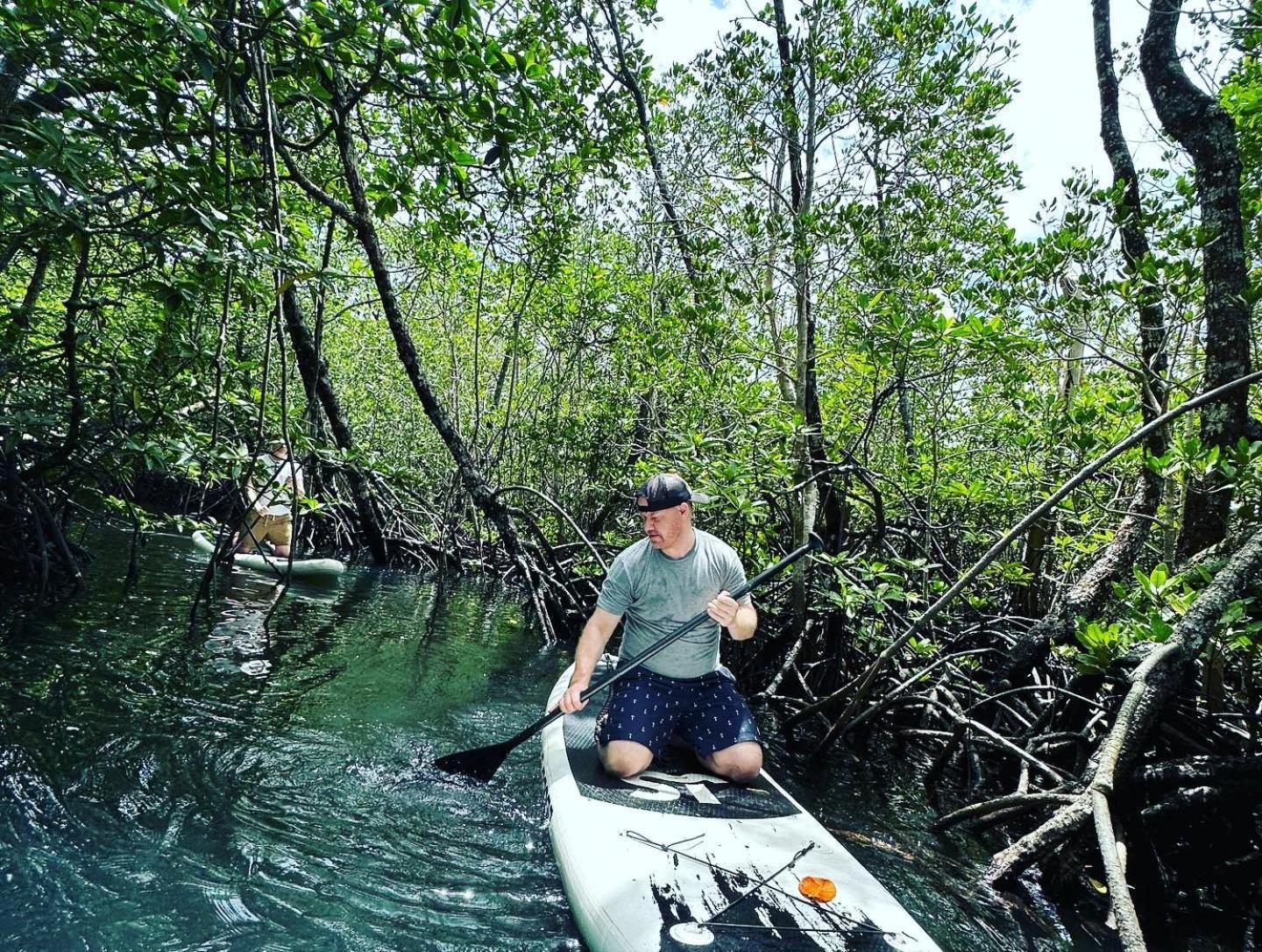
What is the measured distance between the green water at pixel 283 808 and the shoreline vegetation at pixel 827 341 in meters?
0.54

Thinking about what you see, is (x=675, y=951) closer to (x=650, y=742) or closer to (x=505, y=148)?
(x=650, y=742)

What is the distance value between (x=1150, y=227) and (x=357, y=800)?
18.7ft

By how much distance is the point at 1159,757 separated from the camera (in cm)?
411

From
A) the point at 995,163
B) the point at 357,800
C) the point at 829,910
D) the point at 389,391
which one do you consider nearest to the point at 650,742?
the point at 829,910

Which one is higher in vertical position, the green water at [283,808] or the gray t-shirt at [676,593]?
the gray t-shirt at [676,593]

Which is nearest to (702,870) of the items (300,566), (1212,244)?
(1212,244)

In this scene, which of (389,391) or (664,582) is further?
(389,391)

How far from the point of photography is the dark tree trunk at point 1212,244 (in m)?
3.65

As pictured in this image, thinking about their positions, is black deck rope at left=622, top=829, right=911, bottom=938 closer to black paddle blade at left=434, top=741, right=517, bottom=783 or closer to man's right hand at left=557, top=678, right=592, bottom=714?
man's right hand at left=557, top=678, right=592, bottom=714

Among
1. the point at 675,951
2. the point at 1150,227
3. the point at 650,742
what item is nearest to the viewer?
the point at 675,951

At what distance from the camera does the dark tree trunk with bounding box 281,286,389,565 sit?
7.39 metres

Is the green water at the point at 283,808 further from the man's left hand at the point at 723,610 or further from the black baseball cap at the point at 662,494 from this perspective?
the black baseball cap at the point at 662,494

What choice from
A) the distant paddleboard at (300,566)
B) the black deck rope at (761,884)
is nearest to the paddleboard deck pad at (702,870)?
the black deck rope at (761,884)

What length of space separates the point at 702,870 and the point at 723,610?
108cm
